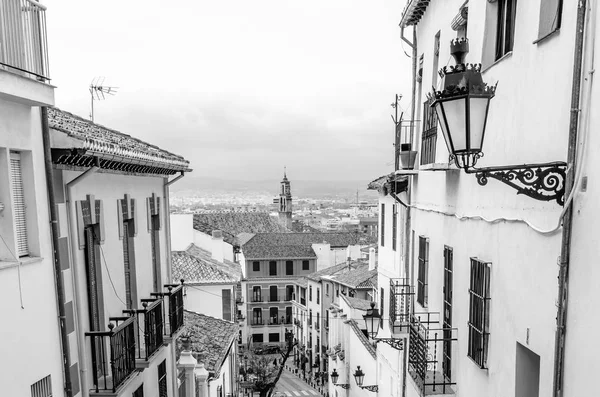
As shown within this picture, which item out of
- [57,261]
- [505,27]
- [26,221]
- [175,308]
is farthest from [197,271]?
[505,27]

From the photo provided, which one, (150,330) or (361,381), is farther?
(361,381)

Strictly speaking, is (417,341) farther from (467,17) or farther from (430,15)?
(430,15)

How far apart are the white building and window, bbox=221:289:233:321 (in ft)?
59.7

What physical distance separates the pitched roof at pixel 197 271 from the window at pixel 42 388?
17.7 meters

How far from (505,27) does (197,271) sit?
21.0 meters

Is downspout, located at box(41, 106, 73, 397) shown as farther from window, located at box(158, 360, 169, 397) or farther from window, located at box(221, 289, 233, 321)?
window, located at box(221, 289, 233, 321)

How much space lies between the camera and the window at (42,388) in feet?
21.8

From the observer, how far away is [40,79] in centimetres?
689

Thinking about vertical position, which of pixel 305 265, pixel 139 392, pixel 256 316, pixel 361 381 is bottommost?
pixel 256 316

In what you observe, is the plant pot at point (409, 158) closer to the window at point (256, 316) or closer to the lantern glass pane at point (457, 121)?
the lantern glass pane at point (457, 121)

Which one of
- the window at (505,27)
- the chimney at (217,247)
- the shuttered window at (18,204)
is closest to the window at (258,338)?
the chimney at (217,247)

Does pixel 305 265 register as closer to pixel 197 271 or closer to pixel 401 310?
pixel 197 271

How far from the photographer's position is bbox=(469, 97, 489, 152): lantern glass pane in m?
4.76

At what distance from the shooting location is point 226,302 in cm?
2555
